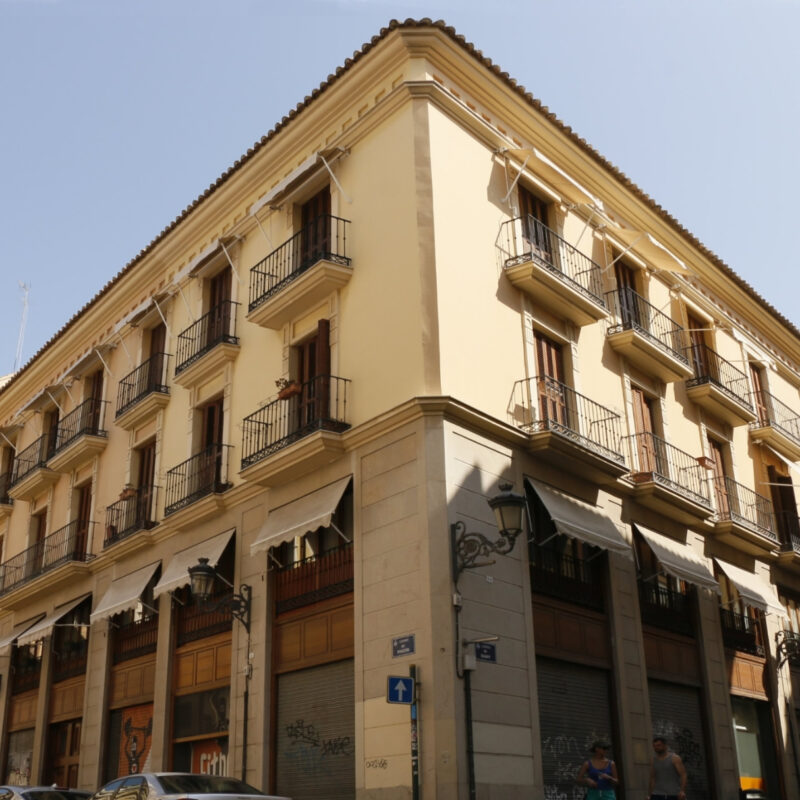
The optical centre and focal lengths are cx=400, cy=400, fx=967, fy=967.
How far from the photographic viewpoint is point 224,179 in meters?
20.1

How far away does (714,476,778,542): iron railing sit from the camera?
20328 millimetres

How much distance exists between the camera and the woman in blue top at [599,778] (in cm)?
1237

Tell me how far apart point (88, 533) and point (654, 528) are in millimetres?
12840

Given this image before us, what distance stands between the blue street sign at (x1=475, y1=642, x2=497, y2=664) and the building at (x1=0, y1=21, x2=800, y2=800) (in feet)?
0.22

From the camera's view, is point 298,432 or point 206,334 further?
point 206,334

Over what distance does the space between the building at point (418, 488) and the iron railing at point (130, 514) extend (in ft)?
0.29

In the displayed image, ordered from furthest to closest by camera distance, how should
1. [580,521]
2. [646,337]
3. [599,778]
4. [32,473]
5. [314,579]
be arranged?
1. [32,473]
2. [646,337]
3. [314,579]
4. [580,521]
5. [599,778]

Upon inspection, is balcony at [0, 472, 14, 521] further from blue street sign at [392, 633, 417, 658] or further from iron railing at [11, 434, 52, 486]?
blue street sign at [392, 633, 417, 658]

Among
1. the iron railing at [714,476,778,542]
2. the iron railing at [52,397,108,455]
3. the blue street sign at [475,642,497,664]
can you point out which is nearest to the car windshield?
the blue street sign at [475,642,497,664]

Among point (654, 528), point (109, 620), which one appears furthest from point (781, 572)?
point (109, 620)

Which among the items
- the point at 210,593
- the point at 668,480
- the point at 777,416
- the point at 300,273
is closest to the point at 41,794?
the point at 210,593

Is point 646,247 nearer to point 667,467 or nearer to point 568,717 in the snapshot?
point 667,467

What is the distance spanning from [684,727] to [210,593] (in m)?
8.62

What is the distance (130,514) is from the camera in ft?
68.2
